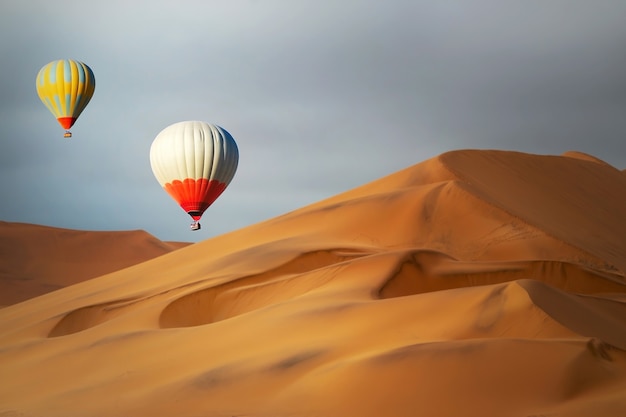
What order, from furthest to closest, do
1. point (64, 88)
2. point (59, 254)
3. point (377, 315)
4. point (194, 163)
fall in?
point (59, 254) → point (64, 88) → point (194, 163) → point (377, 315)

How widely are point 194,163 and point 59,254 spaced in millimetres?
24660

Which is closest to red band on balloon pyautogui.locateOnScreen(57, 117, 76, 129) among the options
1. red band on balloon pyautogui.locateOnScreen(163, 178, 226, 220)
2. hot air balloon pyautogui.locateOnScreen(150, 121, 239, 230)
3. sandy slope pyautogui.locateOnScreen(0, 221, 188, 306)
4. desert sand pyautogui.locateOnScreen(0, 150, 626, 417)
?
hot air balloon pyautogui.locateOnScreen(150, 121, 239, 230)

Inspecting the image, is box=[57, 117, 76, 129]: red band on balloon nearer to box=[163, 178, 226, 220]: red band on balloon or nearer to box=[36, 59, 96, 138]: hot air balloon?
box=[36, 59, 96, 138]: hot air balloon

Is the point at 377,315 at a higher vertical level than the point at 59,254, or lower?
lower

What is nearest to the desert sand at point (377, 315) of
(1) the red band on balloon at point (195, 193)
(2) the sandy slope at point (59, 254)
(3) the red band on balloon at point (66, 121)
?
(1) the red band on balloon at point (195, 193)

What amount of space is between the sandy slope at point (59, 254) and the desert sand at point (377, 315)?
61.9ft

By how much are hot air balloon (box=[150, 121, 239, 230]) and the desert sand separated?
1593mm

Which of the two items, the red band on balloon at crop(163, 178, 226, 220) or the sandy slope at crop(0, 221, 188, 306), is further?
the sandy slope at crop(0, 221, 188, 306)

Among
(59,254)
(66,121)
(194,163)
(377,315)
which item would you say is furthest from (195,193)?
(59,254)

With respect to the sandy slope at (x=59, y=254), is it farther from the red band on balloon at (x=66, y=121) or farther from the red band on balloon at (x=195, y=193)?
the red band on balloon at (x=195, y=193)

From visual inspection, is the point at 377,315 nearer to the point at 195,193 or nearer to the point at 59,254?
the point at 195,193

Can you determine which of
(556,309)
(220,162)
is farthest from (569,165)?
(556,309)

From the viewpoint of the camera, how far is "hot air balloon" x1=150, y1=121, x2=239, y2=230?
104 ft

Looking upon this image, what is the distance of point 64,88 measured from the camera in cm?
3894
